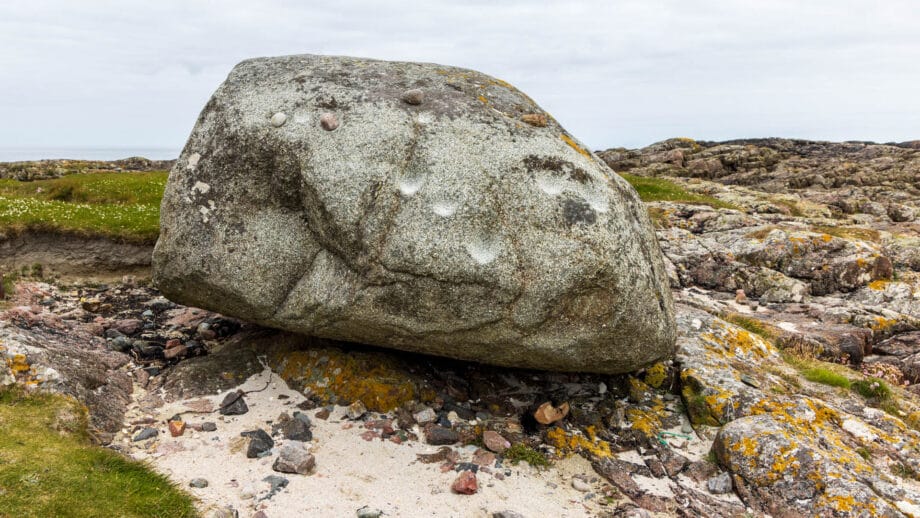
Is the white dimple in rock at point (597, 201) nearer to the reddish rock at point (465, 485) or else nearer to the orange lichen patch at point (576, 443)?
the orange lichen patch at point (576, 443)

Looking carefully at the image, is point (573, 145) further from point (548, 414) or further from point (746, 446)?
point (746, 446)

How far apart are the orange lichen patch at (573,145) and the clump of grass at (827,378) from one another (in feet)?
24.0

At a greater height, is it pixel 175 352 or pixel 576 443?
pixel 175 352

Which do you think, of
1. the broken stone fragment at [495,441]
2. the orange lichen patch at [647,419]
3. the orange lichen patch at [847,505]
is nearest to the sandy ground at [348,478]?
the broken stone fragment at [495,441]

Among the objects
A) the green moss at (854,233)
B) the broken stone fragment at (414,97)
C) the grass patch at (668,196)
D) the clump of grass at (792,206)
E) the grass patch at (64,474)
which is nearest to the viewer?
the grass patch at (64,474)

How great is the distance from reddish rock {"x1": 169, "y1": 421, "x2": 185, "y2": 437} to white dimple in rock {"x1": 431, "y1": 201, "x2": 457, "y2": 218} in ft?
18.6

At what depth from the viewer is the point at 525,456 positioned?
9.66 metres

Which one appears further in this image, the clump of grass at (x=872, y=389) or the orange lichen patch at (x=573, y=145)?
the clump of grass at (x=872, y=389)

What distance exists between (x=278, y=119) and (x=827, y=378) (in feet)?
41.6

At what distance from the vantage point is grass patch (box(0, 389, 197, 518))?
7137 millimetres

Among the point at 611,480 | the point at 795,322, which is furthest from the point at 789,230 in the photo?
the point at 611,480

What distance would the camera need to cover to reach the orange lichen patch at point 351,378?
35.4 feet

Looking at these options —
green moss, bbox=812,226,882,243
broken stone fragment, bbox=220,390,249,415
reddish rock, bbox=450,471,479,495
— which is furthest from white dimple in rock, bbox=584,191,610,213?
green moss, bbox=812,226,882,243

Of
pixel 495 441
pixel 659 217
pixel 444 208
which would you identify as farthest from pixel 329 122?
pixel 659 217
